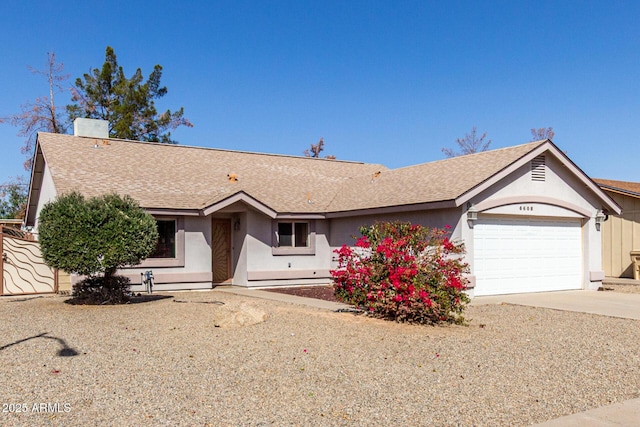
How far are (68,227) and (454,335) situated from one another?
8.82 m

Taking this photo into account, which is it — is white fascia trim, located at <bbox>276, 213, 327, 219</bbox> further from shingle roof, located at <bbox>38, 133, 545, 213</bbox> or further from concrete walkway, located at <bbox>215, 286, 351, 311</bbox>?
concrete walkway, located at <bbox>215, 286, 351, 311</bbox>

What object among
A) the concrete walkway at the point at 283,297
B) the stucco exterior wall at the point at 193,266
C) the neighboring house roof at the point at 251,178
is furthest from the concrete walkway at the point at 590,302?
the stucco exterior wall at the point at 193,266

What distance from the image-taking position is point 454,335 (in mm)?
9930

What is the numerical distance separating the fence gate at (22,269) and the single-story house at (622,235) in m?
20.3

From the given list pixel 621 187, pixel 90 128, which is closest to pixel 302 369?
pixel 90 128

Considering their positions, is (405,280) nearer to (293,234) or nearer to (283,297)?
(283,297)

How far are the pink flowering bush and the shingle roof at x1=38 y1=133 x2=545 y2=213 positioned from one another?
435cm

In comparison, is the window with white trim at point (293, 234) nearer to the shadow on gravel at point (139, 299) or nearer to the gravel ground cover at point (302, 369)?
the shadow on gravel at point (139, 299)

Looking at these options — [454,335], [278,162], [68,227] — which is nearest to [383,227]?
[454,335]

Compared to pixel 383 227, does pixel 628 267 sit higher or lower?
lower

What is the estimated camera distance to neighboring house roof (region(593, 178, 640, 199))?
22920 mm

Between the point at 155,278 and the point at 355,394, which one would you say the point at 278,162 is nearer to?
the point at 155,278

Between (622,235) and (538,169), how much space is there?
8.28m

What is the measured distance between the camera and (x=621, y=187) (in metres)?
25.6
